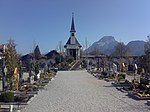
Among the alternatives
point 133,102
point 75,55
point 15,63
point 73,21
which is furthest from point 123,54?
point 133,102

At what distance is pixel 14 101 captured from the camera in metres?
19.1

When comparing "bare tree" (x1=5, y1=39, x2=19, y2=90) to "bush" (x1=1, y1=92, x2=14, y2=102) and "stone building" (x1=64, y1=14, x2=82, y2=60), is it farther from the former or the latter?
"stone building" (x1=64, y1=14, x2=82, y2=60)

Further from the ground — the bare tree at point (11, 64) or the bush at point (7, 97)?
the bare tree at point (11, 64)

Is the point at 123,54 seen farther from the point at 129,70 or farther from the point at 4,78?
the point at 4,78

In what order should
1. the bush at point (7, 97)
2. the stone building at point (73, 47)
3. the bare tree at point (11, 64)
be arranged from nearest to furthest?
the bush at point (7, 97) → the bare tree at point (11, 64) → the stone building at point (73, 47)

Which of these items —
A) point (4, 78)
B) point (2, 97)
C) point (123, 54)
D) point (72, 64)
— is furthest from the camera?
point (123, 54)

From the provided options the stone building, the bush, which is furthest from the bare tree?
the stone building

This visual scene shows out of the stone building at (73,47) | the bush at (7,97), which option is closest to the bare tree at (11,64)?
the bush at (7,97)

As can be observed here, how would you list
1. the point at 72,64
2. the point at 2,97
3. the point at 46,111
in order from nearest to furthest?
the point at 46,111
the point at 2,97
the point at 72,64

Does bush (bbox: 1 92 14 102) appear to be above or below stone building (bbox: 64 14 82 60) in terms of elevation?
below

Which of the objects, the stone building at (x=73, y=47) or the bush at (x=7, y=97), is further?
the stone building at (x=73, y=47)

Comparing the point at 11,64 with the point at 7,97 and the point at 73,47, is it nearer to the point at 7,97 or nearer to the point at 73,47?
the point at 7,97

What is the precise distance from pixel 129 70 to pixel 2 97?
44.6 meters

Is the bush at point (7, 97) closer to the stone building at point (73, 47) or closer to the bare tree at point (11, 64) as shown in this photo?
the bare tree at point (11, 64)
